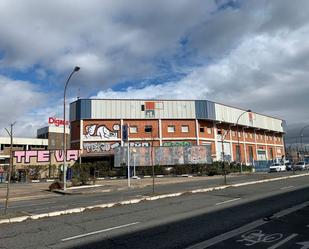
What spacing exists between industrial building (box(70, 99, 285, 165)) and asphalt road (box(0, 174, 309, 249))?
39.3 meters

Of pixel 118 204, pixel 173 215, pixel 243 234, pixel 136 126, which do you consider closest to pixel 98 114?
pixel 136 126

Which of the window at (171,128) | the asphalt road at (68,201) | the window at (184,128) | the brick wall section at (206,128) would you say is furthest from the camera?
the brick wall section at (206,128)

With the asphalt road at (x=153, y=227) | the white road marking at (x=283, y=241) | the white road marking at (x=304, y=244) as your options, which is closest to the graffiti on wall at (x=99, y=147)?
the asphalt road at (x=153, y=227)

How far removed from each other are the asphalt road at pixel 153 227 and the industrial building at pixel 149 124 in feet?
129

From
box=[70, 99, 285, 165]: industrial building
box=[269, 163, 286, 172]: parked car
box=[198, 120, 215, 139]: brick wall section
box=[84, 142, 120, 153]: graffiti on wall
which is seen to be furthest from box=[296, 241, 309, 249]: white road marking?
box=[269, 163, 286, 172]: parked car

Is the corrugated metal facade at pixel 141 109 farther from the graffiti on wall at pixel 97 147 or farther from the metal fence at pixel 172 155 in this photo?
the metal fence at pixel 172 155

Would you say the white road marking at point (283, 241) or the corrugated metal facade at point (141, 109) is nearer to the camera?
the white road marking at point (283, 241)

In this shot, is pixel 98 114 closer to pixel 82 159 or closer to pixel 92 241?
pixel 82 159

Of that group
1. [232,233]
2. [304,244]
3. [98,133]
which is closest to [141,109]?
[98,133]

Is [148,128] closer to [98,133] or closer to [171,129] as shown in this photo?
[171,129]

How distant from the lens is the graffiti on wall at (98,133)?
53.6 meters

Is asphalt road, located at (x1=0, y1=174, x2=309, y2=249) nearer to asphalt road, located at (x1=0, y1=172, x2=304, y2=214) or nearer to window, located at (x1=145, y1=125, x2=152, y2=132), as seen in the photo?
asphalt road, located at (x1=0, y1=172, x2=304, y2=214)

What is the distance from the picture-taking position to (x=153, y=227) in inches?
374

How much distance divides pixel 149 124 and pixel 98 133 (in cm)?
779
